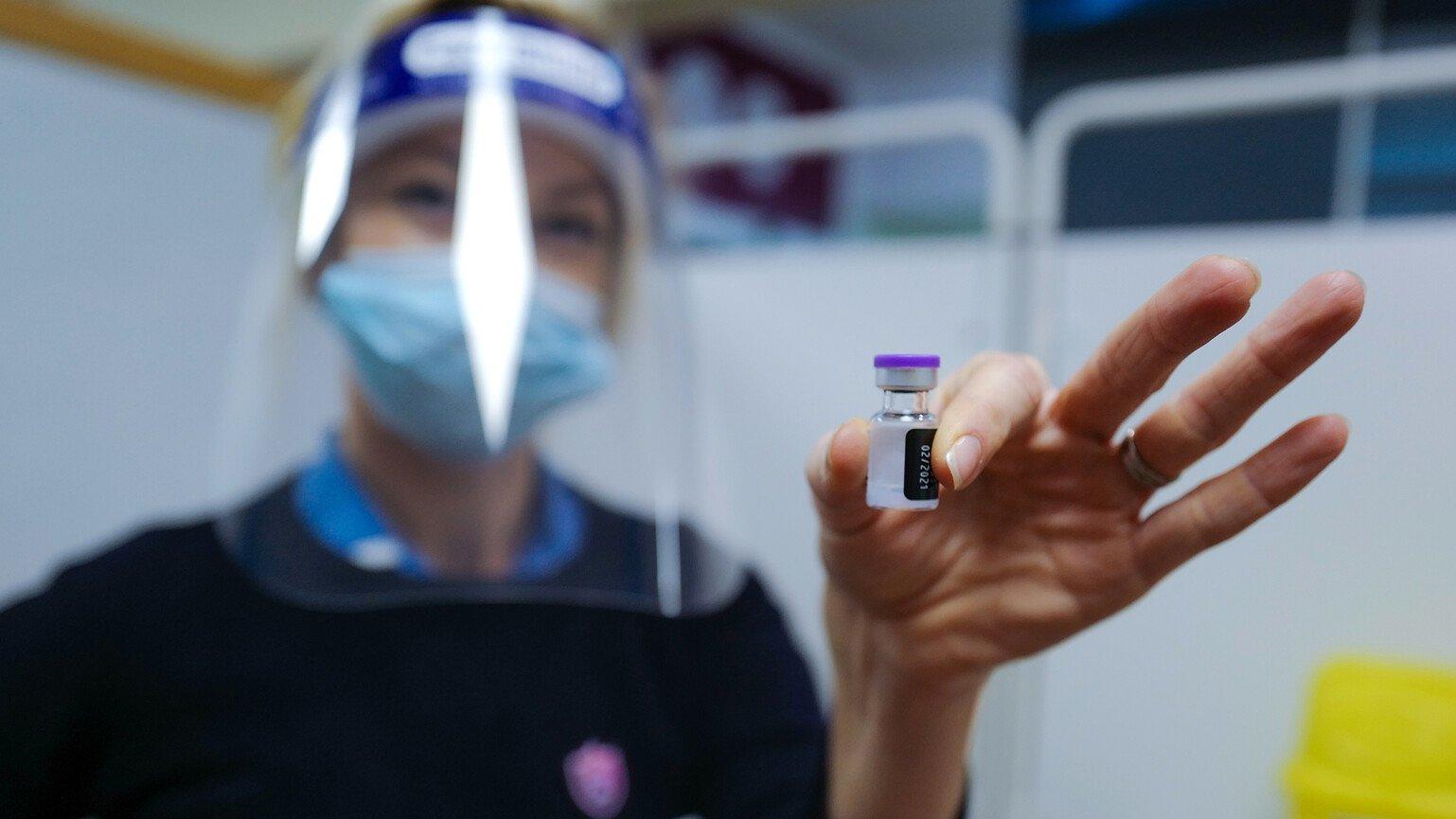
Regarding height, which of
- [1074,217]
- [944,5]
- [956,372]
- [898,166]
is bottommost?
[956,372]

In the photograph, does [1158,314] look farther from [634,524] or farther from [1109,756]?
[634,524]

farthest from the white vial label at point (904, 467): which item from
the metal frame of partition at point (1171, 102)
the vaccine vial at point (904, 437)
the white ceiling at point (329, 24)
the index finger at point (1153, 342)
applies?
the white ceiling at point (329, 24)

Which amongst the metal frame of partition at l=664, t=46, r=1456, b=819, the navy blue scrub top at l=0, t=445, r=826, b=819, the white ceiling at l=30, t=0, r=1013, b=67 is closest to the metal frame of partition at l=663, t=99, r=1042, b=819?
the metal frame of partition at l=664, t=46, r=1456, b=819

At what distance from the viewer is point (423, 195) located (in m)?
0.80

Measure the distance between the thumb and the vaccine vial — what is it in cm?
1

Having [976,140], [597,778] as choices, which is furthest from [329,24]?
[597,778]

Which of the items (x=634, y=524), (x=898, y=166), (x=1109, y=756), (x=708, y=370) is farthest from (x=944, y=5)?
(x=1109, y=756)

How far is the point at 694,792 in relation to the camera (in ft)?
3.04

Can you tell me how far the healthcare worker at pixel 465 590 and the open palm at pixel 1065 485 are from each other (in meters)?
0.03

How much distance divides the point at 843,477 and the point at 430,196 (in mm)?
496

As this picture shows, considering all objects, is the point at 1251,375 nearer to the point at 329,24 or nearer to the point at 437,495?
the point at 437,495

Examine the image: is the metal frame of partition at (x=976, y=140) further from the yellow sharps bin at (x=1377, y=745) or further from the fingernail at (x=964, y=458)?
the fingernail at (x=964, y=458)

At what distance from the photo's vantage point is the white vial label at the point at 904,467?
390 mm

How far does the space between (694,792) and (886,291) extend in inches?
20.6
